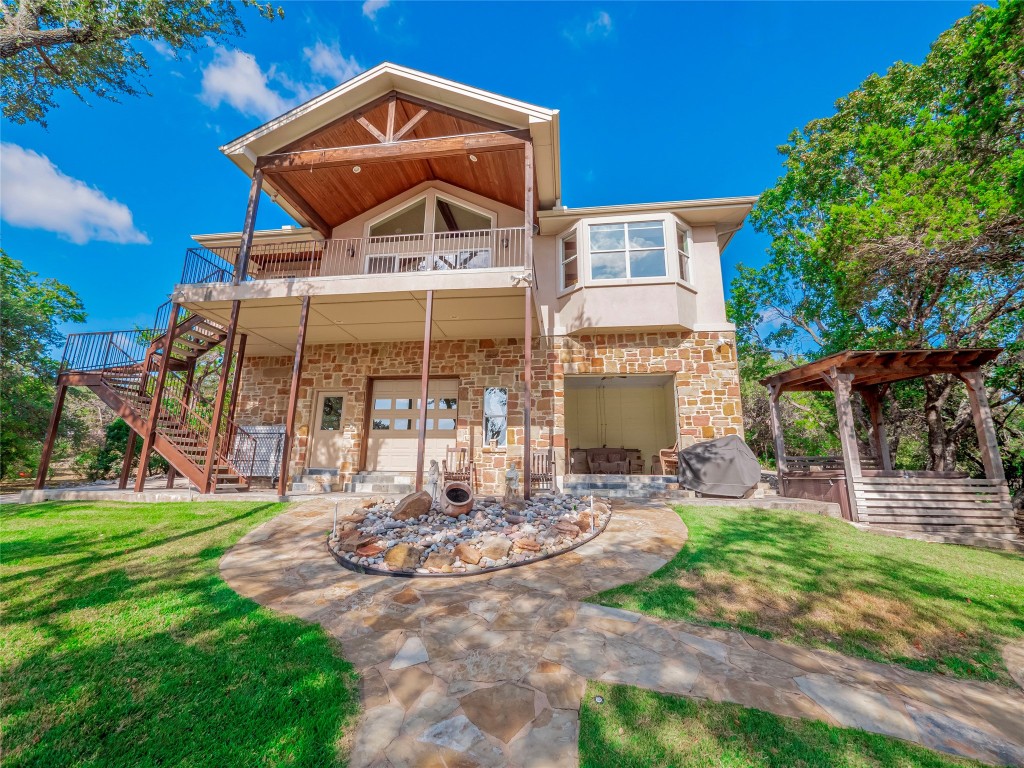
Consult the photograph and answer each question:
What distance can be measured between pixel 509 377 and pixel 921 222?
27.5 ft

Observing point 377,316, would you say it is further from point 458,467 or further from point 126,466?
point 126,466

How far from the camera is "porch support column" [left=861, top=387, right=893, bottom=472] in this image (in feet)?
29.0

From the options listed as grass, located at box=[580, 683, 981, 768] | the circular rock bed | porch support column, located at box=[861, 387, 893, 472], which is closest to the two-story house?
the circular rock bed

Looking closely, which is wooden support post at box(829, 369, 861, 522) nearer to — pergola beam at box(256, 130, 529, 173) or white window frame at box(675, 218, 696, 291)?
white window frame at box(675, 218, 696, 291)

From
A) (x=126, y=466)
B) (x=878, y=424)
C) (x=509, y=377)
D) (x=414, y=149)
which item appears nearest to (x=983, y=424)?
(x=878, y=424)

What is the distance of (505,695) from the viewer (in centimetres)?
201

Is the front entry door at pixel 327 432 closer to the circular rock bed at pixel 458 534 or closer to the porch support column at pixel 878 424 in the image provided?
the circular rock bed at pixel 458 534

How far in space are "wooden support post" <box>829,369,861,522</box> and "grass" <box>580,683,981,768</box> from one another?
5.93 meters

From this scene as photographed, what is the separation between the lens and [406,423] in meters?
9.77

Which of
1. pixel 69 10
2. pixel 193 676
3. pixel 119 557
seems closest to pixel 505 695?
pixel 193 676

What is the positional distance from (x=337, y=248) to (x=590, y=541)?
9280mm

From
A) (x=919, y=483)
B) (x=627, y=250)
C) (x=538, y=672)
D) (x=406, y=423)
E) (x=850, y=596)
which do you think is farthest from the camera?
(x=406, y=423)

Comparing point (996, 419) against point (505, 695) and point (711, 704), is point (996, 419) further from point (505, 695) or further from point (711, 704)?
point (505, 695)

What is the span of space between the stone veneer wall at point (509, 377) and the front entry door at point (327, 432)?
0.18 metres
